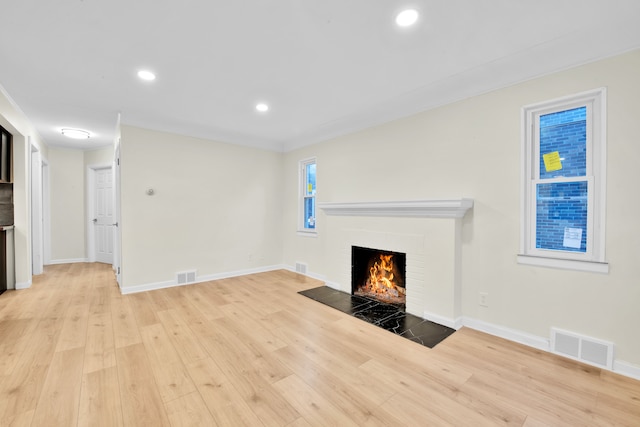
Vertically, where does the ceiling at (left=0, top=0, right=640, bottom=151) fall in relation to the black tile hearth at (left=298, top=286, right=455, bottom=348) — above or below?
above

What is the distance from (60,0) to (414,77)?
9.34 feet

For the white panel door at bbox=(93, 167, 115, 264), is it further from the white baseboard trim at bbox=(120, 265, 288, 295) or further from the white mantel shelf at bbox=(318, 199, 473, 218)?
the white mantel shelf at bbox=(318, 199, 473, 218)

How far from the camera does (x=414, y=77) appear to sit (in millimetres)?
2754

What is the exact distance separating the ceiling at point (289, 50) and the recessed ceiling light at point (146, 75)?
2.3 inches

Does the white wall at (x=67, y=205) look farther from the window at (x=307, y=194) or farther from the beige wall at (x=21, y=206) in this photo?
the window at (x=307, y=194)

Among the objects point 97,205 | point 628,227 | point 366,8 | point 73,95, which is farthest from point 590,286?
point 97,205

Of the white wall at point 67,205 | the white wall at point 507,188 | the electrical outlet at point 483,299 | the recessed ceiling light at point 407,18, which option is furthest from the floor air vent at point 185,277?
the recessed ceiling light at point 407,18

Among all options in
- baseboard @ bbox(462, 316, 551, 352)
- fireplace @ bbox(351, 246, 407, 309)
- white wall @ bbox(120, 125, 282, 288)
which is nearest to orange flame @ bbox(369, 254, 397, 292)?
fireplace @ bbox(351, 246, 407, 309)

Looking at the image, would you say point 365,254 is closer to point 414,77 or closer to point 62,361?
point 414,77

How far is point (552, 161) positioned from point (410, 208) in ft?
4.37

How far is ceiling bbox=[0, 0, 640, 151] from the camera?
183cm

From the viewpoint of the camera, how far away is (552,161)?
7.82 ft

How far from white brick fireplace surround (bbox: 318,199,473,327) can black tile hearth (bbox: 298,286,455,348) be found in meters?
0.15

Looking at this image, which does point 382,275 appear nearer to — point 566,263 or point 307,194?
point 566,263
